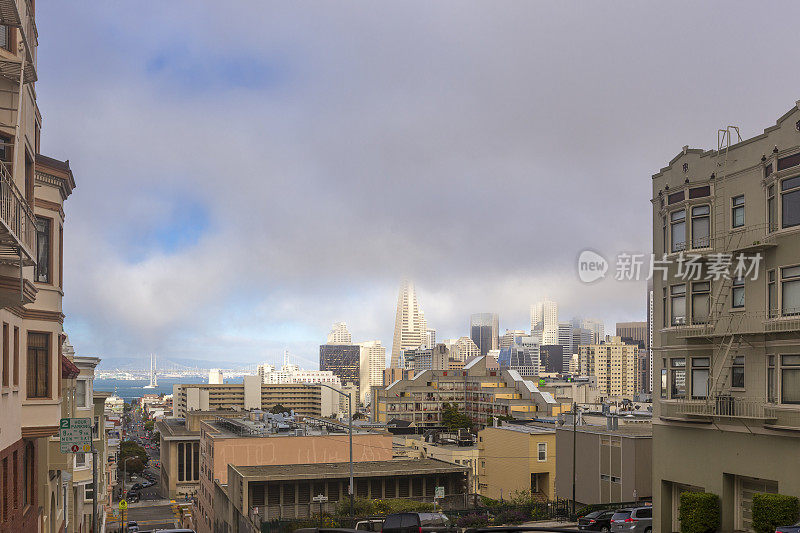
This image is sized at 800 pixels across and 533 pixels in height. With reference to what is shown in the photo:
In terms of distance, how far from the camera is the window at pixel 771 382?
102 feet

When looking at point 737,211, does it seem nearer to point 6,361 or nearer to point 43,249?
point 43,249

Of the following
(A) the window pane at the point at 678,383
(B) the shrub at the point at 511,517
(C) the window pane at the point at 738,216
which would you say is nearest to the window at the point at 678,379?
(A) the window pane at the point at 678,383

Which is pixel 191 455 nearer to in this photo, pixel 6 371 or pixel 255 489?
pixel 255 489

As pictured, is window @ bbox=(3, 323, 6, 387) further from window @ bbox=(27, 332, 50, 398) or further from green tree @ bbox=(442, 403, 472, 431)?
green tree @ bbox=(442, 403, 472, 431)

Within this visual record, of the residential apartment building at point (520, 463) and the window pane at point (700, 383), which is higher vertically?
the window pane at point (700, 383)

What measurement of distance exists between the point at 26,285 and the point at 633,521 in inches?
1296

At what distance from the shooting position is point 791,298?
30.8 metres

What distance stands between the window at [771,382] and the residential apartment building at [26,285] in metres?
26.8

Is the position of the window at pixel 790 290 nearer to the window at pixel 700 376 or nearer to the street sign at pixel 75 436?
the window at pixel 700 376

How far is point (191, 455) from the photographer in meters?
141

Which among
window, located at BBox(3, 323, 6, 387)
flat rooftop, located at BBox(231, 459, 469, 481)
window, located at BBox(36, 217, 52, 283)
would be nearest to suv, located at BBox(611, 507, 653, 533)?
flat rooftop, located at BBox(231, 459, 469, 481)

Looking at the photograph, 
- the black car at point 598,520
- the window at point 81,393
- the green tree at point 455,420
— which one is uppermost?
the window at point 81,393

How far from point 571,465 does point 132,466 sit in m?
133

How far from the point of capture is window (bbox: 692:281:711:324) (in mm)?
34906
